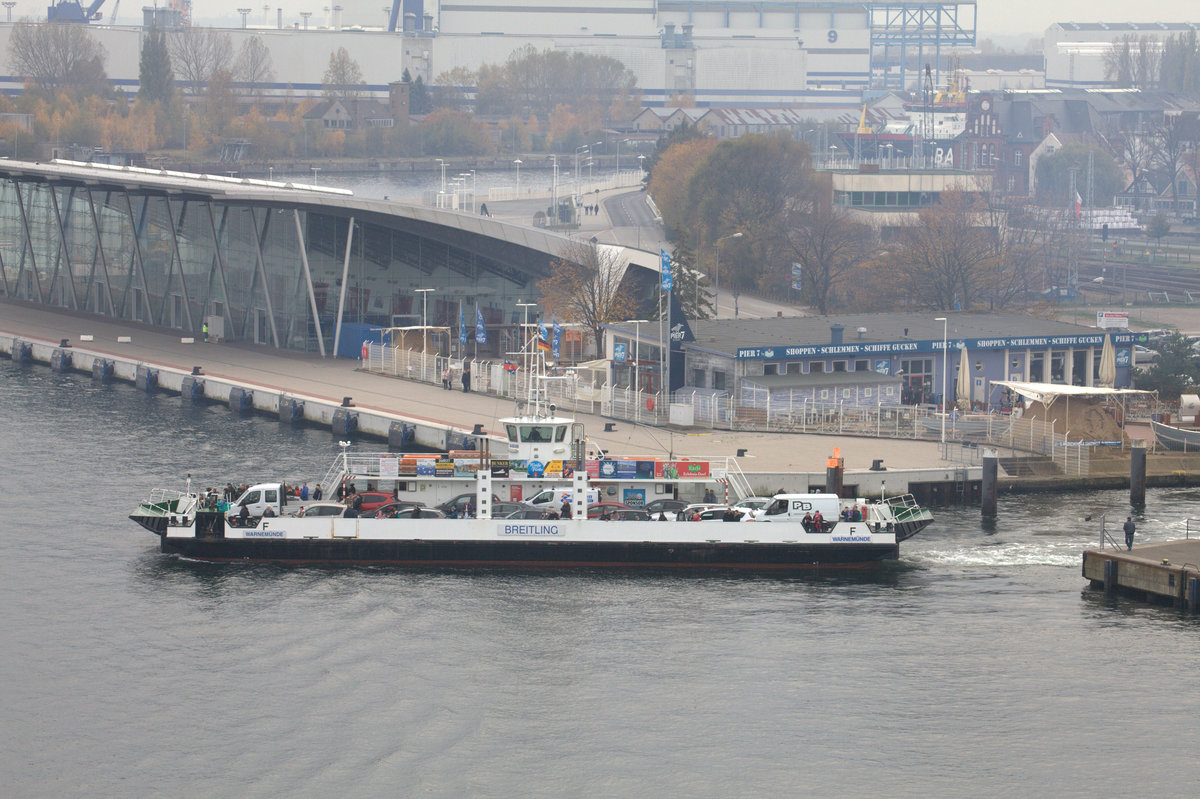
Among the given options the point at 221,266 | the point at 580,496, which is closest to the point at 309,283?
the point at 221,266

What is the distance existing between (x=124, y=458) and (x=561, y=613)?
2897cm

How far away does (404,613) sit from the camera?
4916 centimetres

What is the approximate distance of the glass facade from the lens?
326 feet

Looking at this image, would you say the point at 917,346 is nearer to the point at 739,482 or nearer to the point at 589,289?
the point at 739,482

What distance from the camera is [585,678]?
43.8 m

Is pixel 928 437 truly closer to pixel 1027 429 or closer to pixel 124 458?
pixel 1027 429

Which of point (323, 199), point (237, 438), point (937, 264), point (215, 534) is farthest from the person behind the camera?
point (937, 264)

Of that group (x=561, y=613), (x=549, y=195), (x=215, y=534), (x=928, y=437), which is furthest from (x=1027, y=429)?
(x=549, y=195)

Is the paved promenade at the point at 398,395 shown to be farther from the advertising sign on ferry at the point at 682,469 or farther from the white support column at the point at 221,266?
the advertising sign on ferry at the point at 682,469

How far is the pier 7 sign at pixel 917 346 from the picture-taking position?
75.9 meters

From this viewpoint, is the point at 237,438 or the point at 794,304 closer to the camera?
the point at 237,438

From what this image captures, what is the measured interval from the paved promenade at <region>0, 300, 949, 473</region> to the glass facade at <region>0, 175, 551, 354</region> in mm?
2512

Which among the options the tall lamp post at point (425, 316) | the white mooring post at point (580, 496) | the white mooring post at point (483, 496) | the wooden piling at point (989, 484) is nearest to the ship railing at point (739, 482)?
the white mooring post at point (580, 496)

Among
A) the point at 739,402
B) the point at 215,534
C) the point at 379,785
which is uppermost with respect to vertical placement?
the point at 739,402
